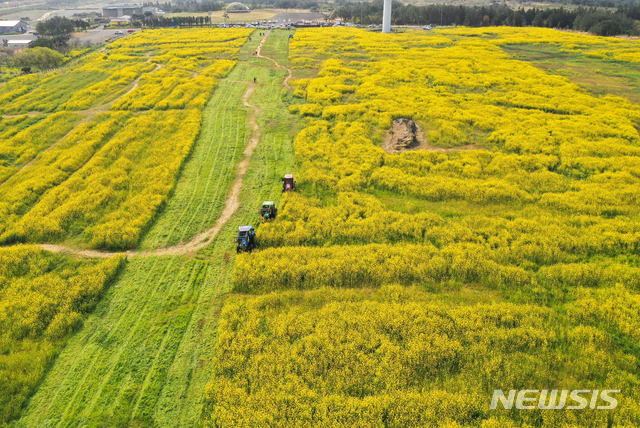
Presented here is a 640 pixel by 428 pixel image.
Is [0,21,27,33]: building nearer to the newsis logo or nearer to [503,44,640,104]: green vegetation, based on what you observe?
[503,44,640,104]: green vegetation

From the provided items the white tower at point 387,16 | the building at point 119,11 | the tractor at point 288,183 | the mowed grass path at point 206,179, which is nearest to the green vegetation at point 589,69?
the white tower at point 387,16

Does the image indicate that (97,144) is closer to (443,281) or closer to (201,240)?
(201,240)

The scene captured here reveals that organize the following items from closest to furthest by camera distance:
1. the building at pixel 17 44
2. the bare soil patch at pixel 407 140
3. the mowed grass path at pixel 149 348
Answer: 1. the mowed grass path at pixel 149 348
2. the bare soil patch at pixel 407 140
3. the building at pixel 17 44

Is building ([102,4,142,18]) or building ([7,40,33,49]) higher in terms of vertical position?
building ([102,4,142,18])

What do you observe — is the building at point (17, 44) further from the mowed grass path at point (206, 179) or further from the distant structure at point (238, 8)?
the distant structure at point (238, 8)

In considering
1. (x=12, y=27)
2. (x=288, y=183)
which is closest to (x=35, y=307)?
(x=288, y=183)

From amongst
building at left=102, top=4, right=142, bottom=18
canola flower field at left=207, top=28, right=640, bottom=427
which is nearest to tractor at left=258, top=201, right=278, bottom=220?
canola flower field at left=207, top=28, right=640, bottom=427

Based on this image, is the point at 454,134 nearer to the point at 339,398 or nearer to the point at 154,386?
the point at 339,398
